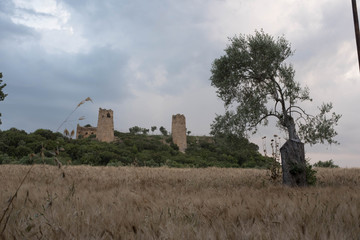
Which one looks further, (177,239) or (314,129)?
(314,129)

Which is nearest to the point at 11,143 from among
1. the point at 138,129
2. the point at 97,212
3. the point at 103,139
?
the point at 103,139

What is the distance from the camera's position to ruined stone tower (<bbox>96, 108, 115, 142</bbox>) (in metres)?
79.9

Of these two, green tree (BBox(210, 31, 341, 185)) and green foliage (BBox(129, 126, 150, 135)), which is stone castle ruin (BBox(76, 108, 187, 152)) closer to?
green foliage (BBox(129, 126, 150, 135))

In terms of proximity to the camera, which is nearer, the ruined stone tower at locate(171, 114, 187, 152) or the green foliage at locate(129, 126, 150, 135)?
the ruined stone tower at locate(171, 114, 187, 152)

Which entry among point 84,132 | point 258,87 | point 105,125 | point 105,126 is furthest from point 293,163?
point 84,132

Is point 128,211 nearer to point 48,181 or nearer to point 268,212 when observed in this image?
point 268,212

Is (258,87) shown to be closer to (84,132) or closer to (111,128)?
(111,128)

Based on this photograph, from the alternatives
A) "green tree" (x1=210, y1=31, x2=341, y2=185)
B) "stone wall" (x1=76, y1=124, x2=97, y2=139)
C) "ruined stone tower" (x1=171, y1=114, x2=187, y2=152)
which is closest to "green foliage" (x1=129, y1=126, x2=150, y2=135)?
"stone wall" (x1=76, y1=124, x2=97, y2=139)

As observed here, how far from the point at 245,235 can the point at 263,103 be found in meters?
13.6

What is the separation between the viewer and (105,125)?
80.5 m

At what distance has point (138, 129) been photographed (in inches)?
4390

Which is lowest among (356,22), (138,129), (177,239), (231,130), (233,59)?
(177,239)

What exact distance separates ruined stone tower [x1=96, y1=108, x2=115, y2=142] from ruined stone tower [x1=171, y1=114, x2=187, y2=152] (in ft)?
56.8

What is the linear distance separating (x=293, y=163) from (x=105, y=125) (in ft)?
236
